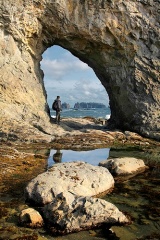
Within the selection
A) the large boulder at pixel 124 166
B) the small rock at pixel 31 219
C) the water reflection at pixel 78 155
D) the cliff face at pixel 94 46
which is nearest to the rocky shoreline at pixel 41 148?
the small rock at pixel 31 219

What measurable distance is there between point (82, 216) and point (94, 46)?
90.0 feet

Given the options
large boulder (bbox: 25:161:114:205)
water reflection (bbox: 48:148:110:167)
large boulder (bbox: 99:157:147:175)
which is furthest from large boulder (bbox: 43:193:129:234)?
water reflection (bbox: 48:148:110:167)

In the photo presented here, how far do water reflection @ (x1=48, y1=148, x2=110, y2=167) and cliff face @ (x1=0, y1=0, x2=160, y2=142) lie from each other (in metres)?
7.59

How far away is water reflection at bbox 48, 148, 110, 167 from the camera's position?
1766cm

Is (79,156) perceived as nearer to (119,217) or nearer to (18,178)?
(18,178)

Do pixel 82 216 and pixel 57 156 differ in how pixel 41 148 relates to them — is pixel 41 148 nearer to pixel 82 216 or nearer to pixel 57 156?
pixel 57 156

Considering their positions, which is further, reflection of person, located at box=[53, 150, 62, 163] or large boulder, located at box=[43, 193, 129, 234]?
reflection of person, located at box=[53, 150, 62, 163]

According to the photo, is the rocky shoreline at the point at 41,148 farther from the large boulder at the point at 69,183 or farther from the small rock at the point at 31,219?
the large boulder at the point at 69,183

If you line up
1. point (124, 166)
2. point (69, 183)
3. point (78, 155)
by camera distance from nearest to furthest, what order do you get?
point (69, 183) → point (124, 166) → point (78, 155)

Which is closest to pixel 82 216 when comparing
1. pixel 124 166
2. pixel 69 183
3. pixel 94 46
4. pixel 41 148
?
pixel 69 183

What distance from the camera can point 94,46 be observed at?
1307 inches

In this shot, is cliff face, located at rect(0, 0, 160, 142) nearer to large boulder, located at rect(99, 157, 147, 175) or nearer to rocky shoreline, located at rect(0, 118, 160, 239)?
rocky shoreline, located at rect(0, 118, 160, 239)

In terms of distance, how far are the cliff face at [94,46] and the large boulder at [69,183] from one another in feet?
53.6

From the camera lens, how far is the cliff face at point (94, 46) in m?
29.1
